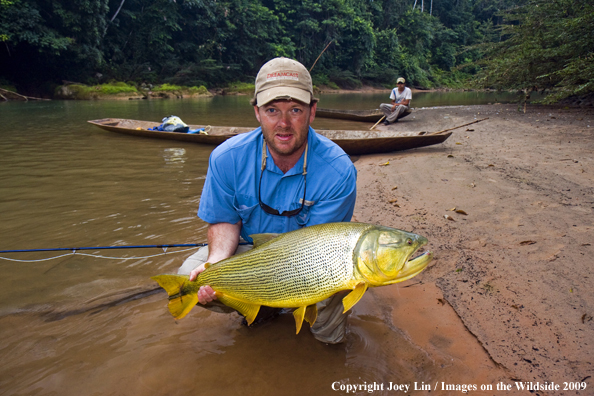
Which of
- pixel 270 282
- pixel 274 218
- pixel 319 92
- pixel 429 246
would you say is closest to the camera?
pixel 270 282

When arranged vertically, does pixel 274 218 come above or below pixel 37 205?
above

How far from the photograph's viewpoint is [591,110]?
1180 centimetres

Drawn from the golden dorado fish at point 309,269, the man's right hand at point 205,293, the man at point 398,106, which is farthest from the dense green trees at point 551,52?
the man's right hand at point 205,293

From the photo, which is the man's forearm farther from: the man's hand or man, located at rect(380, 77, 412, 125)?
man, located at rect(380, 77, 412, 125)

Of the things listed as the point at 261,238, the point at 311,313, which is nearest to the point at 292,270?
the point at 261,238

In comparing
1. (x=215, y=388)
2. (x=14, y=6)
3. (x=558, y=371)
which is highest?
(x=14, y=6)

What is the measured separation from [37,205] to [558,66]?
52.3ft

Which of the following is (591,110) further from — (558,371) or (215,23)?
(215,23)

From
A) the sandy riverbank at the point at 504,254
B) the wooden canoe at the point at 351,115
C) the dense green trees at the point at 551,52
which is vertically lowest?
the sandy riverbank at the point at 504,254

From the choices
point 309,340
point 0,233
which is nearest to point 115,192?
point 0,233

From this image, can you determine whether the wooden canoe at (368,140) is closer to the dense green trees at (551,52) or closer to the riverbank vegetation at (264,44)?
the dense green trees at (551,52)

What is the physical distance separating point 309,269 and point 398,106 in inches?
499

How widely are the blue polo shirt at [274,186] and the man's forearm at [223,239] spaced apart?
5 centimetres

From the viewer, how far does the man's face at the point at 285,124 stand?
93.9 inches
